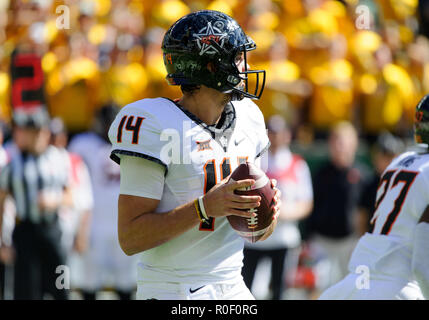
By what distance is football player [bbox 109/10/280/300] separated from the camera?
2.83 m

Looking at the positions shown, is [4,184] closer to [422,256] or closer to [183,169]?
[183,169]

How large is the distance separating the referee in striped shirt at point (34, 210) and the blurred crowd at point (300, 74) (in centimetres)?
98

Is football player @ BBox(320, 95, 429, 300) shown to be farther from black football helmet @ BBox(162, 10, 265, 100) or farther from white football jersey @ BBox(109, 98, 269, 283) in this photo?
black football helmet @ BBox(162, 10, 265, 100)

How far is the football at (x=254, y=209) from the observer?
2.83 m

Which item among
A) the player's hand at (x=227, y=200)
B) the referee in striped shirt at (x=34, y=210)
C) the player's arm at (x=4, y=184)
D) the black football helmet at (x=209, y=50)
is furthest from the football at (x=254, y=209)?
the player's arm at (x=4, y=184)

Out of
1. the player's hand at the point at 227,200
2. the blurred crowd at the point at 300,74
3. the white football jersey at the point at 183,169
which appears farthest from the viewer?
the blurred crowd at the point at 300,74

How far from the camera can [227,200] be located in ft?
9.07

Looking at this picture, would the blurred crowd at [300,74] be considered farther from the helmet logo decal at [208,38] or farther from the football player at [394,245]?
the helmet logo decal at [208,38]

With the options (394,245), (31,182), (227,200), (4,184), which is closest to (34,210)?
(31,182)

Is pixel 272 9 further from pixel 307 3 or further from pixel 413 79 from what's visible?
pixel 413 79

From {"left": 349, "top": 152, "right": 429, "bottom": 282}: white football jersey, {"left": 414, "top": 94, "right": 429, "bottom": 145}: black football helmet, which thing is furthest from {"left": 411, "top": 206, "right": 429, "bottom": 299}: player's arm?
{"left": 414, "top": 94, "right": 429, "bottom": 145}: black football helmet

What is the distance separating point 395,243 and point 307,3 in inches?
230

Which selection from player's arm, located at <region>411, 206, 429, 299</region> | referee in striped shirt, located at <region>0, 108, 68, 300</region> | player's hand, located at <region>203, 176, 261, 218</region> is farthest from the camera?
referee in striped shirt, located at <region>0, 108, 68, 300</region>
